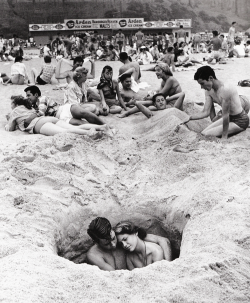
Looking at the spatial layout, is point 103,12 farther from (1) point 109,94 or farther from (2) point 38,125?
(2) point 38,125

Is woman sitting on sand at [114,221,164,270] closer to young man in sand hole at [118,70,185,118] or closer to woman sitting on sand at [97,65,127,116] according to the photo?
young man in sand hole at [118,70,185,118]

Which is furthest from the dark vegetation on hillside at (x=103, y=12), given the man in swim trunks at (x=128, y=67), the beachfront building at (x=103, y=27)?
the man in swim trunks at (x=128, y=67)

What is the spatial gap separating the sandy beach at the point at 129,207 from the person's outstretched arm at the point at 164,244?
0.55 ft

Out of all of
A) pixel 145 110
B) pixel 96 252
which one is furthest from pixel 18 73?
pixel 96 252

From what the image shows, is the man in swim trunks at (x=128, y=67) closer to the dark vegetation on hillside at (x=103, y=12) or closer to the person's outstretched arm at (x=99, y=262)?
the person's outstretched arm at (x=99, y=262)

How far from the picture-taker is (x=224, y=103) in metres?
5.80

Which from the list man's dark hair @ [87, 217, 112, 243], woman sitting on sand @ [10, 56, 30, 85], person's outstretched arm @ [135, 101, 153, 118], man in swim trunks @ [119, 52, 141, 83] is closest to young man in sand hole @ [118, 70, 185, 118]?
person's outstretched arm @ [135, 101, 153, 118]

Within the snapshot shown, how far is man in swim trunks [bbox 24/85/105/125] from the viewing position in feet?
22.0

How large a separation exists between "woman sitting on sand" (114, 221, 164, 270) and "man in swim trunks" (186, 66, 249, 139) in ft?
7.99

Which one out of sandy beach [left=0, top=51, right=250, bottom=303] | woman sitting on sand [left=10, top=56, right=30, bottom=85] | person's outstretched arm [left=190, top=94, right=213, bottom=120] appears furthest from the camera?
woman sitting on sand [left=10, top=56, right=30, bottom=85]

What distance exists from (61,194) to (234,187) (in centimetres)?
202

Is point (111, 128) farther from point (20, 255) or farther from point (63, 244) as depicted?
point (20, 255)

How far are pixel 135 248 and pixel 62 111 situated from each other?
3.57 m

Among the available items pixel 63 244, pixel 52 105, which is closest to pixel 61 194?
pixel 63 244
